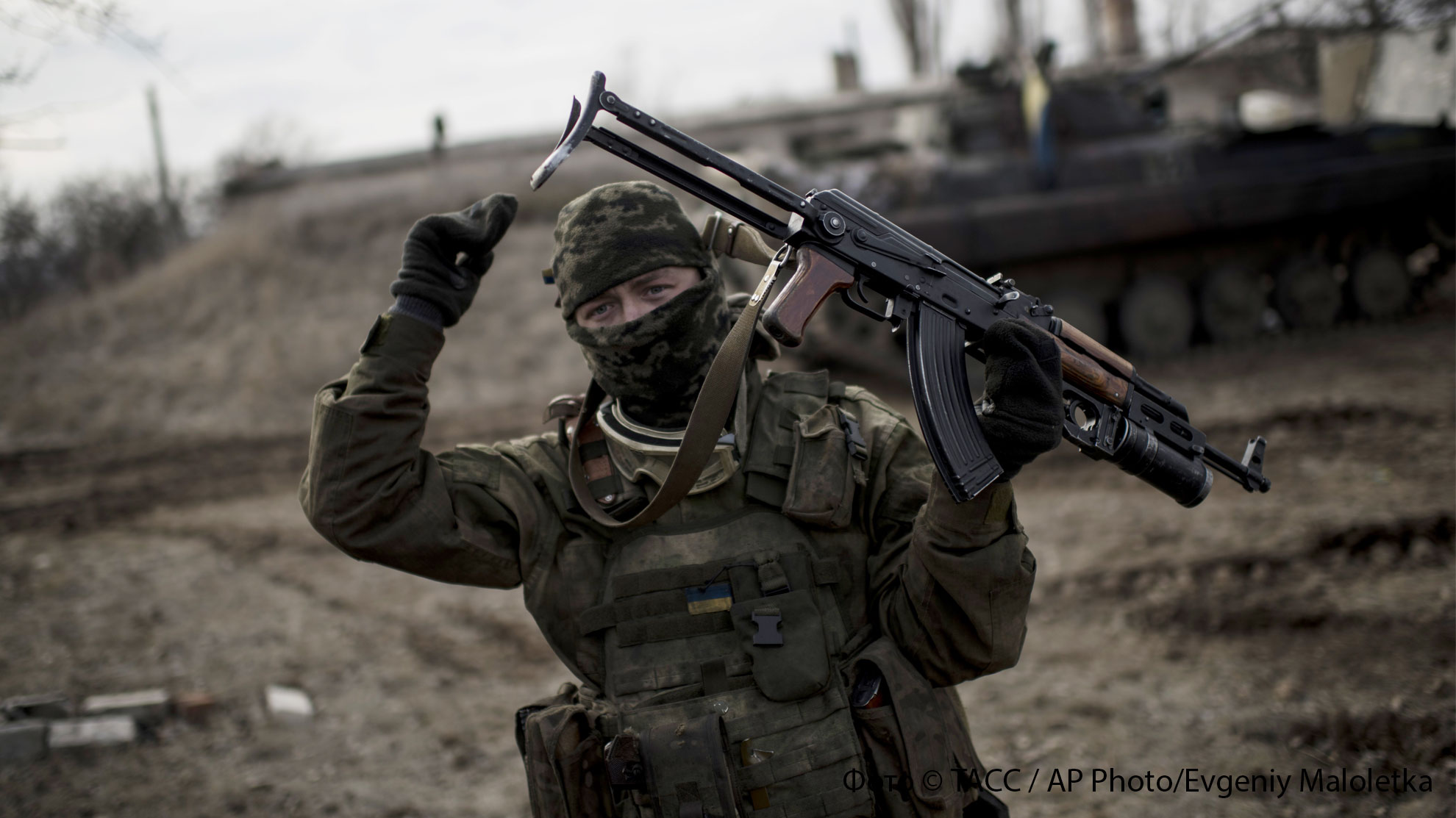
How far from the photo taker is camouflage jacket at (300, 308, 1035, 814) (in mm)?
2016

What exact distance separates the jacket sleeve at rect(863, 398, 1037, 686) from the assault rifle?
16 cm

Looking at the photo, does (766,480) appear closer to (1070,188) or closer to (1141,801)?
(1141,801)

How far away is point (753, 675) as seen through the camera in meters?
2.15

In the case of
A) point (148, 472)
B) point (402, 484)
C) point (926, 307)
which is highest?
point (926, 307)

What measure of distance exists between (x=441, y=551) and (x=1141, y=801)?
2966mm

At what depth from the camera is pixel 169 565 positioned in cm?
718

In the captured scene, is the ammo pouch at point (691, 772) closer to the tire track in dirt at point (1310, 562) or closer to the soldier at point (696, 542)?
the soldier at point (696, 542)

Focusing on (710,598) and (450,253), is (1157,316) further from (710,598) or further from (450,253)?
(450,253)

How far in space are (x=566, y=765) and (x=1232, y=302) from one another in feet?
36.4

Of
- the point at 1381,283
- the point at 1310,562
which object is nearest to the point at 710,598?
the point at 1310,562

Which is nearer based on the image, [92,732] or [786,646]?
[786,646]

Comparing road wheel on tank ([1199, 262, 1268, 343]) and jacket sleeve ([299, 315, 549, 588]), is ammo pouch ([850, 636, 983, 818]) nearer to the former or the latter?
jacket sleeve ([299, 315, 549, 588])

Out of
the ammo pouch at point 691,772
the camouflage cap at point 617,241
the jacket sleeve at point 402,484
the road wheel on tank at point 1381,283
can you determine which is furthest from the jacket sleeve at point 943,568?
the road wheel on tank at point 1381,283

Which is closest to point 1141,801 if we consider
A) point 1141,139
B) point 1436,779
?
point 1436,779
